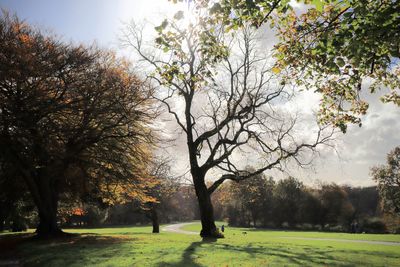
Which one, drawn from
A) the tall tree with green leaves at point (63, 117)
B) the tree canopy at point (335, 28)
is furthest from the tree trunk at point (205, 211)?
the tree canopy at point (335, 28)

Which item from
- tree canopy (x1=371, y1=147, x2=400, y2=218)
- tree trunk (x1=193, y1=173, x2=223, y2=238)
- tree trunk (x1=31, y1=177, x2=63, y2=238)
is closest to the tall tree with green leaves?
tree trunk (x1=31, y1=177, x2=63, y2=238)

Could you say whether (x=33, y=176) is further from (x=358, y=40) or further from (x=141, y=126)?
(x=358, y=40)

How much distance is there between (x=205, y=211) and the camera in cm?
2586

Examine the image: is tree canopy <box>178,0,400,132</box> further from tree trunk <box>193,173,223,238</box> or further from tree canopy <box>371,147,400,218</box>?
tree canopy <box>371,147,400,218</box>

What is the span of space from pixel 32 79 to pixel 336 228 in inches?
2657

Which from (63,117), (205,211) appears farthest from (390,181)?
(63,117)

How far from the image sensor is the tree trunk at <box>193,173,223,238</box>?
25.7 meters

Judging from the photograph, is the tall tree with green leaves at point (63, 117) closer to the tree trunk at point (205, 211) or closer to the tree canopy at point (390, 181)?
the tree trunk at point (205, 211)

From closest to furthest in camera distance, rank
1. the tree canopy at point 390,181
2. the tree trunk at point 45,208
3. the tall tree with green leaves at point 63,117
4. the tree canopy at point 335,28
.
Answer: the tree canopy at point 335,28 < the tall tree with green leaves at point 63,117 < the tree trunk at point 45,208 < the tree canopy at point 390,181

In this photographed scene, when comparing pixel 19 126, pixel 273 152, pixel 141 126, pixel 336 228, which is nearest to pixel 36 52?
pixel 19 126

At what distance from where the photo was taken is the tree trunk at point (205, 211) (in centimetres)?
2572

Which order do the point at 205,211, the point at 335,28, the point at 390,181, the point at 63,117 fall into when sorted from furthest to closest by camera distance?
the point at 390,181 → the point at 205,211 → the point at 63,117 → the point at 335,28

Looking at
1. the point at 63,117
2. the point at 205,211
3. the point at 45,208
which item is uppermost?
the point at 63,117

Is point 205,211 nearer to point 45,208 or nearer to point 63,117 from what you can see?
point 45,208
